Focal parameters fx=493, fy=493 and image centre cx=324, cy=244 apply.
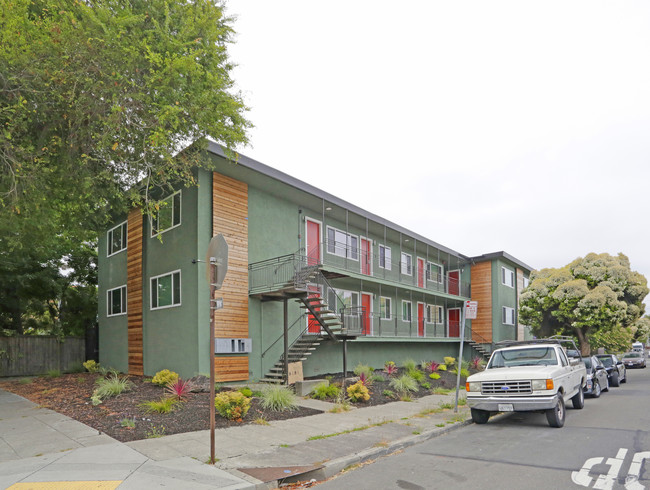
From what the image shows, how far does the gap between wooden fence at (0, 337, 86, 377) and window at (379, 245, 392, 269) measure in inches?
570

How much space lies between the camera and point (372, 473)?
6.75m

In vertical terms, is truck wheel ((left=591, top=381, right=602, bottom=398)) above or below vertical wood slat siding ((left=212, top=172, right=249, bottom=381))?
below

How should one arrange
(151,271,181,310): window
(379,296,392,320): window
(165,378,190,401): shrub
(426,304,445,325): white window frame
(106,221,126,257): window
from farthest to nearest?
(426,304,445,325): white window frame → (379,296,392,320): window → (106,221,126,257): window → (151,271,181,310): window → (165,378,190,401): shrub

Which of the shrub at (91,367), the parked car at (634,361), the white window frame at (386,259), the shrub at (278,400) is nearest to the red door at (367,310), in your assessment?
the white window frame at (386,259)

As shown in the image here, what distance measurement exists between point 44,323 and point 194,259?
1786cm

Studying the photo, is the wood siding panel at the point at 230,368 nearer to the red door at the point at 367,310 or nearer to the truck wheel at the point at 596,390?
the red door at the point at 367,310

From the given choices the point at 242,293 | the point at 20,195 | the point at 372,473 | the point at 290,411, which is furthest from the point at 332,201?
the point at 372,473

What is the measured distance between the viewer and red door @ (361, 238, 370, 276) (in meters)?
22.3

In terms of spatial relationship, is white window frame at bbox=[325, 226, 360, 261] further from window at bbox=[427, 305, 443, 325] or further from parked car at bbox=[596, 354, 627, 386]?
parked car at bbox=[596, 354, 627, 386]

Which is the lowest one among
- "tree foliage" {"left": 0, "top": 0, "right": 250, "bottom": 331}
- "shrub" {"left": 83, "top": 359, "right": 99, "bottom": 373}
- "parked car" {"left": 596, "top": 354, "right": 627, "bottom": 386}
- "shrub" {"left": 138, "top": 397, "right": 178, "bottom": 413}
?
"parked car" {"left": 596, "top": 354, "right": 627, "bottom": 386}

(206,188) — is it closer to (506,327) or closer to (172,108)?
(172,108)

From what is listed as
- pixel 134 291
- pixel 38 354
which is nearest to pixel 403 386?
pixel 134 291

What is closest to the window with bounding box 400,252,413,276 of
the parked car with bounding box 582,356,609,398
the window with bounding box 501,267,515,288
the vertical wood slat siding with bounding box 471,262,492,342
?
the vertical wood slat siding with bounding box 471,262,492,342

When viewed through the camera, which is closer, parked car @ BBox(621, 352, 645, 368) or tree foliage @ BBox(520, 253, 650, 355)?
tree foliage @ BBox(520, 253, 650, 355)
